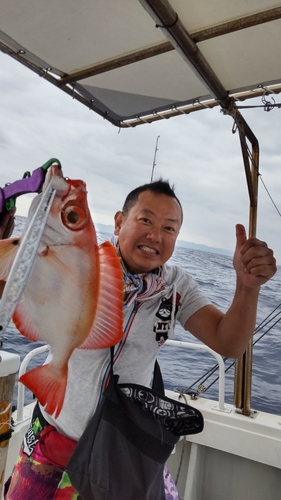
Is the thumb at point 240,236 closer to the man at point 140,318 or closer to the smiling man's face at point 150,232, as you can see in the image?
the man at point 140,318

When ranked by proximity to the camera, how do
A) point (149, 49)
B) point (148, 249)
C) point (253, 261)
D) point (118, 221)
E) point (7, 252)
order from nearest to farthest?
point (7, 252) < point (253, 261) < point (148, 249) < point (118, 221) < point (149, 49)

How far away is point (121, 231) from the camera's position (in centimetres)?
166

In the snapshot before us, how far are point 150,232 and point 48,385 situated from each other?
2.89 feet

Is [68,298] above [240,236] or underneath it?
underneath

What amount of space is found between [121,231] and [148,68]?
129 cm

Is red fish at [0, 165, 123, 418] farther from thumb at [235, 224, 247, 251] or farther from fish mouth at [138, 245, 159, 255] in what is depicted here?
thumb at [235, 224, 247, 251]

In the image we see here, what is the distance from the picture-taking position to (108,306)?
2.65 ft

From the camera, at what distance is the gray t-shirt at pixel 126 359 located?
1.61 meters

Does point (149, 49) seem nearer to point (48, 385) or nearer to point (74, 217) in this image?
point (74, 217)

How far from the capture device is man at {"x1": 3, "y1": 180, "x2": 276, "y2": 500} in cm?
154

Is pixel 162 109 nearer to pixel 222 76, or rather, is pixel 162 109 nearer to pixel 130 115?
pixel 130 115

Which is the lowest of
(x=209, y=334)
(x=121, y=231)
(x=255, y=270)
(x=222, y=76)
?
(x=209, y=334)

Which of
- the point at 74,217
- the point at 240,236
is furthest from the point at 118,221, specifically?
the point at 74,217

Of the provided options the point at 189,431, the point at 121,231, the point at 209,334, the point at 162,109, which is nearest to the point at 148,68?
the point at 162,109
